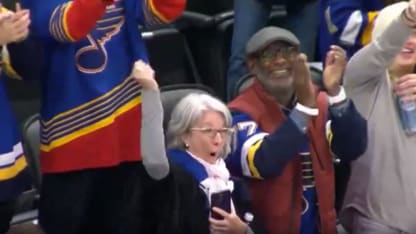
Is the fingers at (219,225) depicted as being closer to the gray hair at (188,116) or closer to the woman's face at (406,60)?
the gray hair at (188,116)

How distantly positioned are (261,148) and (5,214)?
0.76m

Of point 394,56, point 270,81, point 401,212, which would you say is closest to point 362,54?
point 394,56

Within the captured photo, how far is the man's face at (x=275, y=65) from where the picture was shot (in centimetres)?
309

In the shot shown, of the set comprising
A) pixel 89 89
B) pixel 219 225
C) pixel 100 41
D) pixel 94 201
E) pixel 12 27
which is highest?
pixel 12 27

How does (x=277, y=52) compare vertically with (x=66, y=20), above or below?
below

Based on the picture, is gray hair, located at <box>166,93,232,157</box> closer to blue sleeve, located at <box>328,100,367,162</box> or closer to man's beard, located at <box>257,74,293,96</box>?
man's beard, located at <box>257,74,293,96</box>

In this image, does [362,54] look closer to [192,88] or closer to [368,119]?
[368,119]

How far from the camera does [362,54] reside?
3.00m

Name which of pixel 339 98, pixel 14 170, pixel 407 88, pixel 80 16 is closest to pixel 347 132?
pixel 339 98

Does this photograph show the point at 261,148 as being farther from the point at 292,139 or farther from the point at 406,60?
the point at 406,60

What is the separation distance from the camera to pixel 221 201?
2.89 meters

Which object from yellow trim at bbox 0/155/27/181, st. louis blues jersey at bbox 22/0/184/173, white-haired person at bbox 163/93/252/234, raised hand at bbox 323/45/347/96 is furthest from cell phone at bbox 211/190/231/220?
yellow trim at bbox 0/155/27/181

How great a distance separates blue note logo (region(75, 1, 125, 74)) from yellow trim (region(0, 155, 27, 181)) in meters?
0.29

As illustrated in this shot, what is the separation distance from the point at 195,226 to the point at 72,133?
44 cm
